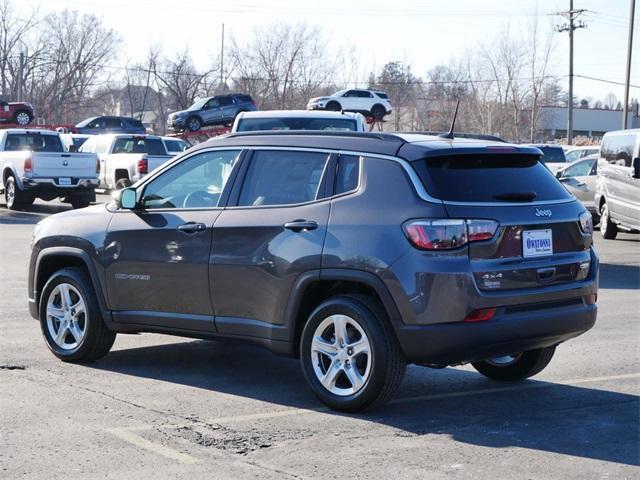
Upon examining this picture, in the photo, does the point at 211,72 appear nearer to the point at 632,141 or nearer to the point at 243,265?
the point at 632,141

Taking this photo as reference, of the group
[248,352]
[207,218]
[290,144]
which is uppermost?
[290,144]

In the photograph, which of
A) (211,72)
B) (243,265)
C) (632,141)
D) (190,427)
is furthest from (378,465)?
(211,72)

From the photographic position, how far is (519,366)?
25.6 ft

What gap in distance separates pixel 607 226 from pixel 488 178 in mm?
14984

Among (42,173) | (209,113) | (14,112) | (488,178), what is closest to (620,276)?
(488,178)

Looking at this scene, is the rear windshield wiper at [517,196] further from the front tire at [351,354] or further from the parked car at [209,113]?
the parked car at [209,113]

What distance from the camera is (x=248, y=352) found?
893 centimetres

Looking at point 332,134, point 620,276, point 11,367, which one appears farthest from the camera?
point 620,276

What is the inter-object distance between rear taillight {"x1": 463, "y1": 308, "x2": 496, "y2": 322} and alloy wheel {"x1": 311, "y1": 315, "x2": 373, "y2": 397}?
67cm

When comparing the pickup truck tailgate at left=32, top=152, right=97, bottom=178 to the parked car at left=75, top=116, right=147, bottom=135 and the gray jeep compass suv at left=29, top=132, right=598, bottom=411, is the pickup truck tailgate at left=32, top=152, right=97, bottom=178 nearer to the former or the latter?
the gray jeep compass suv at left=29, top=132, right=598, bottom=411

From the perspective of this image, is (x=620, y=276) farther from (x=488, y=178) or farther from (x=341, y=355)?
(x=341, y=355)

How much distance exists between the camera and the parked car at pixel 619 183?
1942 cm

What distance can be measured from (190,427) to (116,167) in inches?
973

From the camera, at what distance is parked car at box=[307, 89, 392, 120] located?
4650 centimetres
